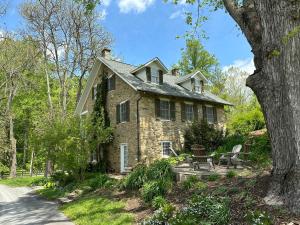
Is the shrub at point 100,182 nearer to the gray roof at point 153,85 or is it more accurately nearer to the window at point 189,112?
the gray roof at point 153,85

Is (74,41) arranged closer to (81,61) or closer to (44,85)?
(81,61)

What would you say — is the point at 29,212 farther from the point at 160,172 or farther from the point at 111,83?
the point at 111,83

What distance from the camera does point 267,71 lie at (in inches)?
292

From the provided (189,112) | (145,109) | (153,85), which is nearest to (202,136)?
(189,112)

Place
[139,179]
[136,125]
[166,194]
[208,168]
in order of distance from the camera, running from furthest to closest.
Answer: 1. [136,125]
2. [208,168]
3. [139,179]
4. [166,194]

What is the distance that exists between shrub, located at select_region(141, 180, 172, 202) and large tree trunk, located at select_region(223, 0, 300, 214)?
415 centimetres

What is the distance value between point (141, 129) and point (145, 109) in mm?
1322

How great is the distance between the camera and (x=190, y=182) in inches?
427

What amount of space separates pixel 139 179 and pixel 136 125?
8.27m

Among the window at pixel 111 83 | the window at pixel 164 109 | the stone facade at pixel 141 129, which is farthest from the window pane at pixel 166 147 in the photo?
the window at pixel 111 83

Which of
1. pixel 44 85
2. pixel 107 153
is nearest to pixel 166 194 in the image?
pixel 107 153

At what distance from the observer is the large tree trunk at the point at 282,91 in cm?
705

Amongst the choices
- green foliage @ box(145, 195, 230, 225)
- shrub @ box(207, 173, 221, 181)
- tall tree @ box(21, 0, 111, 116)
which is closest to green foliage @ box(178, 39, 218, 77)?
tall tree @ box(21, 0, 111, 116)

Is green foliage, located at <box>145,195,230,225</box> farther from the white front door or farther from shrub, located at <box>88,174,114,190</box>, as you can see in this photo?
the white front door
